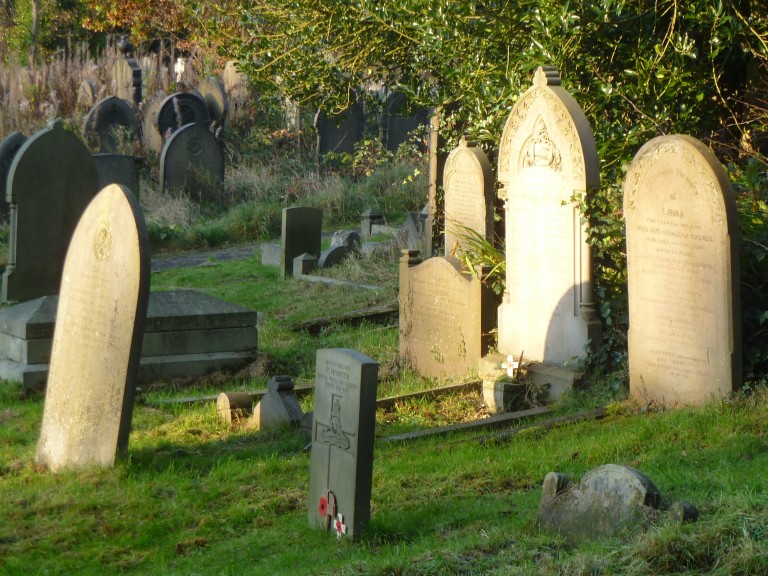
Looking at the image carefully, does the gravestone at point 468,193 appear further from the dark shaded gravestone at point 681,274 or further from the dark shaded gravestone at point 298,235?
the dark shaded gravestone at point 298,235

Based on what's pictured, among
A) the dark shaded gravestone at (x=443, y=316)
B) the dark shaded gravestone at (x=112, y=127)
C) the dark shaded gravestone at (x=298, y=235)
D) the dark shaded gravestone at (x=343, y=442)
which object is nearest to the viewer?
the dark shaded gravestone at (x=343, y=442)

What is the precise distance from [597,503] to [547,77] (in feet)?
15.7

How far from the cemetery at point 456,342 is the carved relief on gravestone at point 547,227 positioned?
0.08ft

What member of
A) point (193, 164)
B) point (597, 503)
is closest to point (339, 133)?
point (193, 164)

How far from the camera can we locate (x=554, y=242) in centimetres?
880

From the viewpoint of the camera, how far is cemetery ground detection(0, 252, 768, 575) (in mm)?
4527

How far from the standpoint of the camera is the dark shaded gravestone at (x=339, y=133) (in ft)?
82.9

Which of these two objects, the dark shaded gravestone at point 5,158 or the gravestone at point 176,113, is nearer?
the dark shaded gravestone at point 5,158

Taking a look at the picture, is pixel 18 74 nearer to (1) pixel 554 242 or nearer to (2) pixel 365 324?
(2) pixel 365 324

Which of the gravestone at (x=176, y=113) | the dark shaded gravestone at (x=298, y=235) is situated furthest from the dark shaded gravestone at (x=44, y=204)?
the gravestone at (x=176, y=113)

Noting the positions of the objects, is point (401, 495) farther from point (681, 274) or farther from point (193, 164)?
point (193, 164)

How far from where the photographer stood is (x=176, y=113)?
24.3 metres

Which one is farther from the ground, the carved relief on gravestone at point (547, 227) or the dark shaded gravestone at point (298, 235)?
the carved relief on gravestone at point (547, 227)

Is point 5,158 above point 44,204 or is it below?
above
